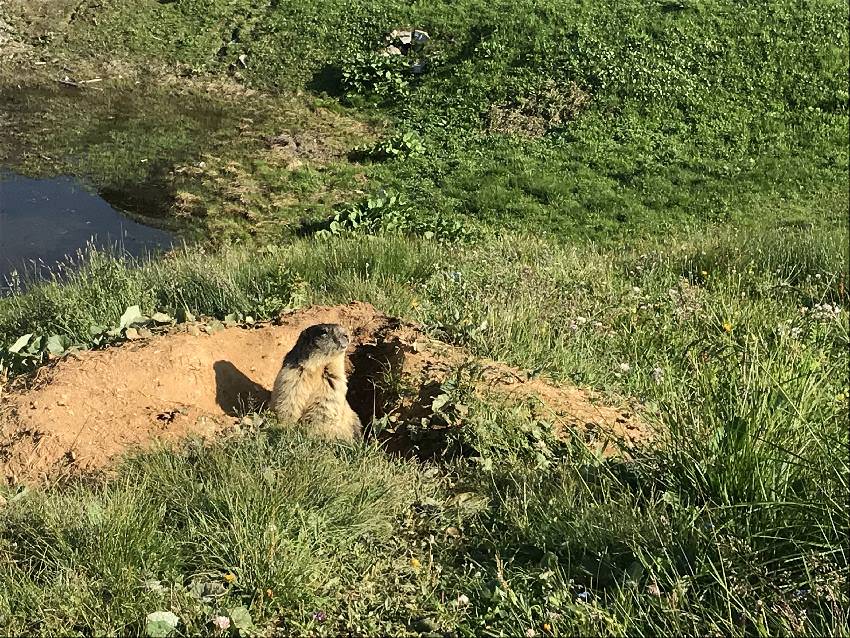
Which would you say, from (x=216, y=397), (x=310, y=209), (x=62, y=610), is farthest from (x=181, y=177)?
→ (x=62, y=610)

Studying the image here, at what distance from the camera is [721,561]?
3.08 meters

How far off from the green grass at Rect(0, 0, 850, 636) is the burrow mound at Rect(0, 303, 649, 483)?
31cm

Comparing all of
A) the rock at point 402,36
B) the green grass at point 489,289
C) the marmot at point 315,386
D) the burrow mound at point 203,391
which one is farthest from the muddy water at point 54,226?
the rock at point 402,36

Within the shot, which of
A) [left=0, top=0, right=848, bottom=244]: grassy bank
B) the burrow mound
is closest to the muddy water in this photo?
[left=0, top=0, right=848, bottom=244]: grassy bank

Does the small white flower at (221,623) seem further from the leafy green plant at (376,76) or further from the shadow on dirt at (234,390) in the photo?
the leafy green plant at (376,76)

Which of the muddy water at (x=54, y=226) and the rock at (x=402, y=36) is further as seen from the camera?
the rock at (x=402, y=36)

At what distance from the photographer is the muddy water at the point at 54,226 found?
11.5 metres

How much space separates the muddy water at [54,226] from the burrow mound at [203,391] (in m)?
5.77

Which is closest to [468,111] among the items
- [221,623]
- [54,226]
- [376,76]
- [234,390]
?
[376,76]

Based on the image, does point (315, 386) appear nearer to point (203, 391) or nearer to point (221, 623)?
point (203, 391)

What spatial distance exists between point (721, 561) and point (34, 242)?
38.6 ft

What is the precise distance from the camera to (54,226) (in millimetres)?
12469

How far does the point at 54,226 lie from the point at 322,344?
9297mm

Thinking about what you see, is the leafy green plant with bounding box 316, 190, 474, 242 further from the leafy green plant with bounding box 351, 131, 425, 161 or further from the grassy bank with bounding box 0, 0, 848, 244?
the leafy green plant with bounding box 351, 131, 425, 161
